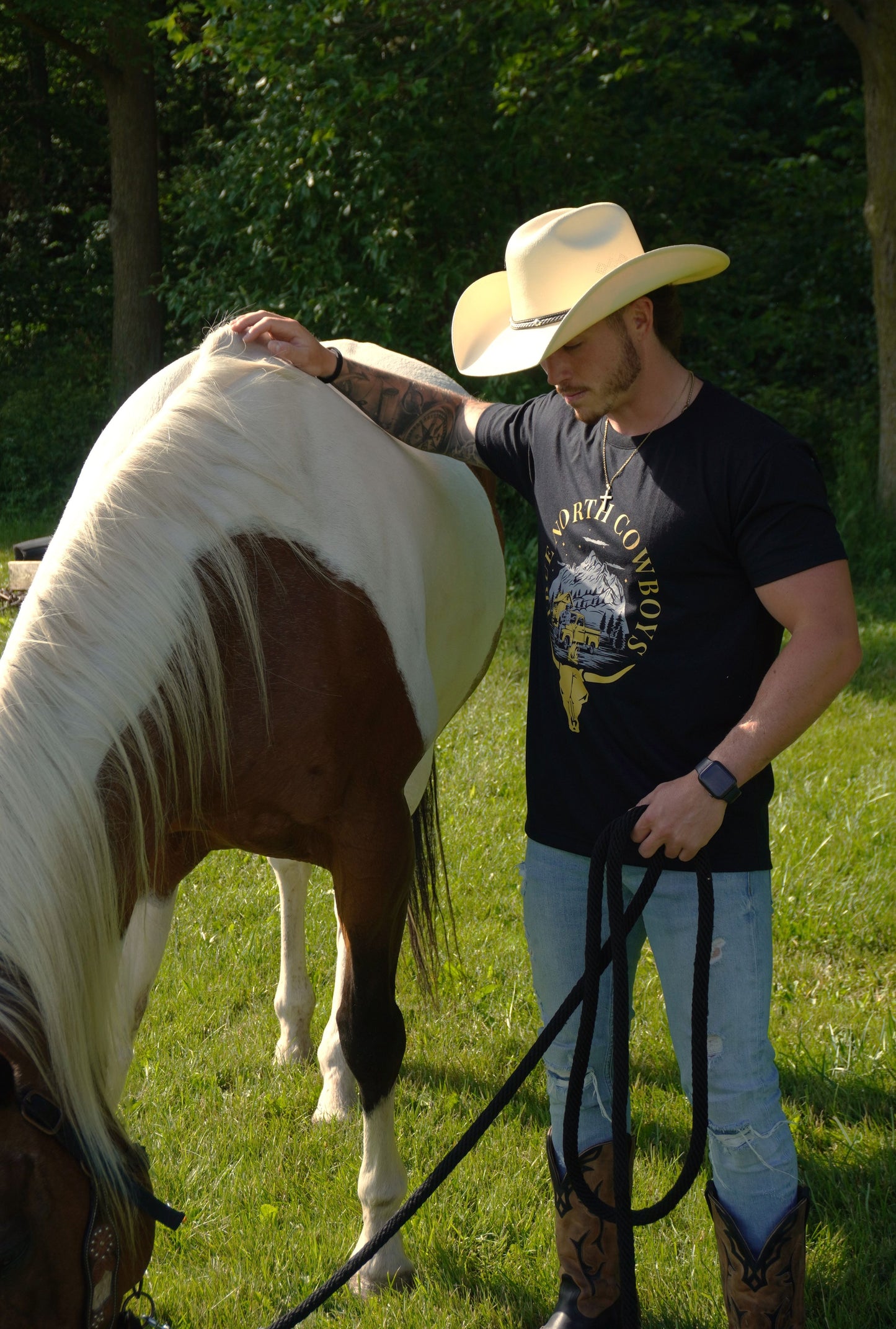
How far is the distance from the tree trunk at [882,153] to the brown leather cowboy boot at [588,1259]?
726 cm

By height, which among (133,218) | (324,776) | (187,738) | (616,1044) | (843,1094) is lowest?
(843,1094)

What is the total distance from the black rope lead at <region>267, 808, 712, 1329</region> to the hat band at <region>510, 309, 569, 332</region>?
862 mm

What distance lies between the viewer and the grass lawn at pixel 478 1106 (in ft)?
7.36

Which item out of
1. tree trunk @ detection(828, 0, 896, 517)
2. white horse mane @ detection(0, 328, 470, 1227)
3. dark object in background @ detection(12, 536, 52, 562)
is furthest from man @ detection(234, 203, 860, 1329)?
tree trunk @ detection(828, 0, 896, 517)

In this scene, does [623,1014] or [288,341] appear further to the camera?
[288,341]

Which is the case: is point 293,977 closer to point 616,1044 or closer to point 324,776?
point 324,776

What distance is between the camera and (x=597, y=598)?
6.26ft

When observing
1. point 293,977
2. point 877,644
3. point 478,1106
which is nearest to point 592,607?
point 478,1106

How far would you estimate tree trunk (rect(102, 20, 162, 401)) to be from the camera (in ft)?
38.6

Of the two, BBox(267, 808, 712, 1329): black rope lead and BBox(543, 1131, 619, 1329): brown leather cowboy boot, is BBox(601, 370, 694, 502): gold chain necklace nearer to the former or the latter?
BBox(267, 808, 712, 1329): black rope lead

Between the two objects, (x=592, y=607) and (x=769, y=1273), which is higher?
(x=592, y=607)

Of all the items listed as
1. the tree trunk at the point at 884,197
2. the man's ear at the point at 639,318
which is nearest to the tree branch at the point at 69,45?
the tree trunk at the point at 884,197

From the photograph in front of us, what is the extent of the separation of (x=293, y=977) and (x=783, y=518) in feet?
6.79

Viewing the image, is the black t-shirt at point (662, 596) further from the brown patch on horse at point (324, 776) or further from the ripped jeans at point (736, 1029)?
the brown patch on horse at point (324, 776)
